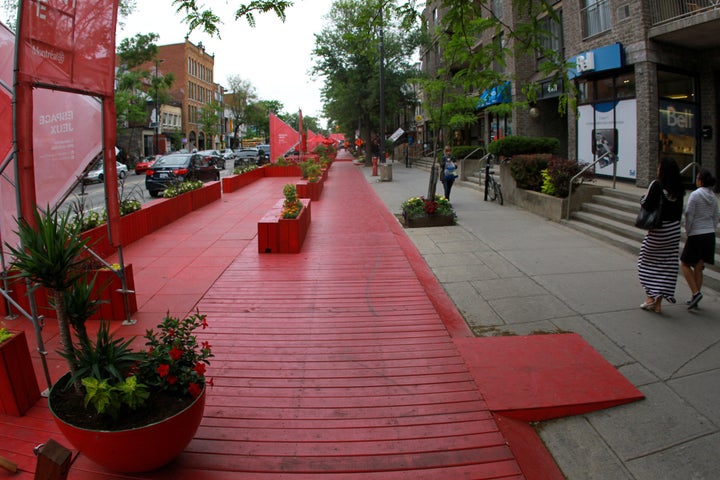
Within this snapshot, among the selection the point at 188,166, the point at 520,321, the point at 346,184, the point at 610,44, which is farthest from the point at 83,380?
the point at 346,184

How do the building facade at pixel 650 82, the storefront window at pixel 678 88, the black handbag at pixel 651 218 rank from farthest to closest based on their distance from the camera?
the storefront window at pixel 678 88 → the building facade at pixel 650 82 → the black handbag at pixel 651 218

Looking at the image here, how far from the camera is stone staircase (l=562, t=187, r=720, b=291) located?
31.6 ft

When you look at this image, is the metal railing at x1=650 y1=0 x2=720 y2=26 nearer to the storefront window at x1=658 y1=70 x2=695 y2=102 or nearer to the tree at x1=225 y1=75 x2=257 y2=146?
the storefront window at x1=658 y1=70 x2=695 y2=102

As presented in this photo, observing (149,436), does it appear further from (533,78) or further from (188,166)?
(533,78)

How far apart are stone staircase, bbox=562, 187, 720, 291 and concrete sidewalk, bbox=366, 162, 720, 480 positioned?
25 cm

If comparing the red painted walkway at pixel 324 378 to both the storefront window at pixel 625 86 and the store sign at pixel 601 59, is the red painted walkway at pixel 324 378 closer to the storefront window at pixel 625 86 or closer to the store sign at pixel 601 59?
the store sign at pixel 601 59

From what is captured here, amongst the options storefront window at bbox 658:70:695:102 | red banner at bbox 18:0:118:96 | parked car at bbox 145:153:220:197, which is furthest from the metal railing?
parked car at bbox 145:153:220:197

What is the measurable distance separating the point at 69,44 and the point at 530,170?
11603 mm

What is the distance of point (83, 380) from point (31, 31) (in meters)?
2.67

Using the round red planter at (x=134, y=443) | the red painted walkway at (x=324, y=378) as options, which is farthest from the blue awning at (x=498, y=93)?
the round red planter at (x=134, y=443)

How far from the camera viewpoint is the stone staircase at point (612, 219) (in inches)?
380

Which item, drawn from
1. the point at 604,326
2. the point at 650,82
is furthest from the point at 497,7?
the point at 604,326

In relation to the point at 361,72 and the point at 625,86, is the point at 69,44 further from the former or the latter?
the point at 361,72

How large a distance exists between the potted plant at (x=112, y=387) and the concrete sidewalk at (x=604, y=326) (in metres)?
2.58
